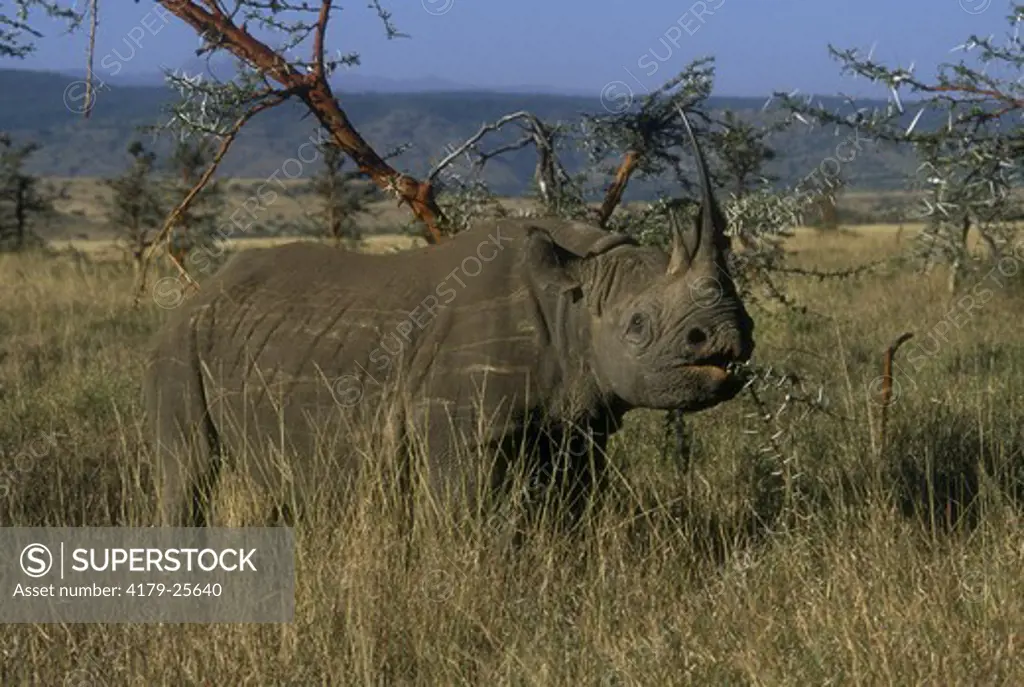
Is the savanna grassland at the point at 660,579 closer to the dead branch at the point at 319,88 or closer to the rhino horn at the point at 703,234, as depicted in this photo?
the rhino horn at the point at 703,234

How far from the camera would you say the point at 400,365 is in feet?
20.1

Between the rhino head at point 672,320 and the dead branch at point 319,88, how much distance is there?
2034 millimetres

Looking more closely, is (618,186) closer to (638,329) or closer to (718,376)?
(638,329)

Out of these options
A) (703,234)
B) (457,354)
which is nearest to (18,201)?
(457,354)

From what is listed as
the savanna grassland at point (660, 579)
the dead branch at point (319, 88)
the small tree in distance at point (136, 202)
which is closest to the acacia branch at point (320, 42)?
the dead branch at point (319, 88)

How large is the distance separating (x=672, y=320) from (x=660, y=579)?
3.07ft

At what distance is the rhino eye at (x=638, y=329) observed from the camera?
18.8ft

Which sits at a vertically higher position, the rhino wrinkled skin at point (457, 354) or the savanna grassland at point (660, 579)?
the rhino wrinkled skin at point (457, 354)

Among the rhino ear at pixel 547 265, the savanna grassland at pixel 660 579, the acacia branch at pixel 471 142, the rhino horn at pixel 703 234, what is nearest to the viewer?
the savanna grassland at pixel 660 579

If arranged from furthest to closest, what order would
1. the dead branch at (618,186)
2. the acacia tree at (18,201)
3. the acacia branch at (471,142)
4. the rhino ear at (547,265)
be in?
the acacia tree at (18,201), the dead branch at (618,186), the acacia branch at (471,142), the rhino ear at (547,265)

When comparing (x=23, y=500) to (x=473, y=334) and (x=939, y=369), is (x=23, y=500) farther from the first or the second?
(x=939, y=369)

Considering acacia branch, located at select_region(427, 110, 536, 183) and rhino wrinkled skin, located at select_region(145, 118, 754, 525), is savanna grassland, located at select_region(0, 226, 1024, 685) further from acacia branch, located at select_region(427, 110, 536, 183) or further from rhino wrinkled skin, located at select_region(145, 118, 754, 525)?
acacia branch, located at select_region(427, 110, 536, 183)

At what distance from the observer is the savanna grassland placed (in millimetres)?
4844

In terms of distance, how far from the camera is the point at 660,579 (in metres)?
5.83
